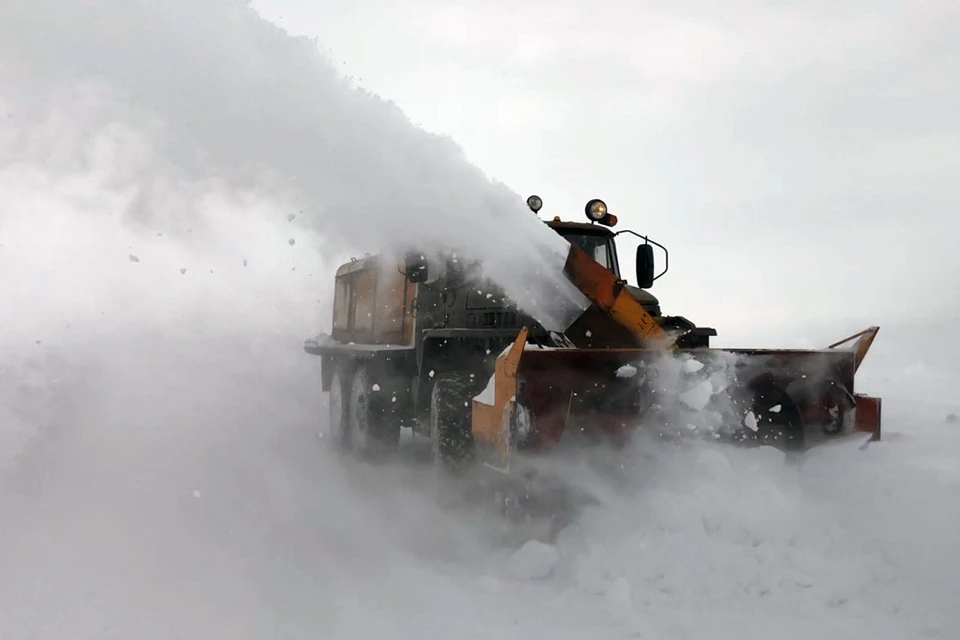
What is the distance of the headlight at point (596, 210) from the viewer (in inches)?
282

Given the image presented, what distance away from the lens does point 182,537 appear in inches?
183

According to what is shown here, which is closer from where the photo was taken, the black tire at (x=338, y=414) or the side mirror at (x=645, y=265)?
the side mirror at (x=645, y=265)

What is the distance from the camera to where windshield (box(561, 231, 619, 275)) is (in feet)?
24.3

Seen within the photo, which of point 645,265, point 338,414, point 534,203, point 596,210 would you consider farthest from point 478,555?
point 338,414

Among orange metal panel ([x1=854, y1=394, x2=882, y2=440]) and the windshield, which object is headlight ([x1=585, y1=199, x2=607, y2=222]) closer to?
the windshield

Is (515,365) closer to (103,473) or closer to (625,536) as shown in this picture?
(625,536)

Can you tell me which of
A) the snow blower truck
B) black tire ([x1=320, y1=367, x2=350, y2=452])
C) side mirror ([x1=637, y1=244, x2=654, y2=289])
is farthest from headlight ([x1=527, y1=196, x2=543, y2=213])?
black tire ([x1=320, y1=367, x2=350, y2=452])

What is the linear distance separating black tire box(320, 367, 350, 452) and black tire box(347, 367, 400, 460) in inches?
34.4

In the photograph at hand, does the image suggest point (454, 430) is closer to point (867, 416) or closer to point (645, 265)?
point (645, 265)

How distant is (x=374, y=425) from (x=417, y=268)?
1.78 metres

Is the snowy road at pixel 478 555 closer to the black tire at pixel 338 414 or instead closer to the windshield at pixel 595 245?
the black tire at pixel 338 414

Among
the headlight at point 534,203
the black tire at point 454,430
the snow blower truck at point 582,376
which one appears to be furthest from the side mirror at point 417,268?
the headlight at point 534,203

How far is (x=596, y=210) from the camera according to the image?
283 inches

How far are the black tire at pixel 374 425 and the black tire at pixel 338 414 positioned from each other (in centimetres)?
87
